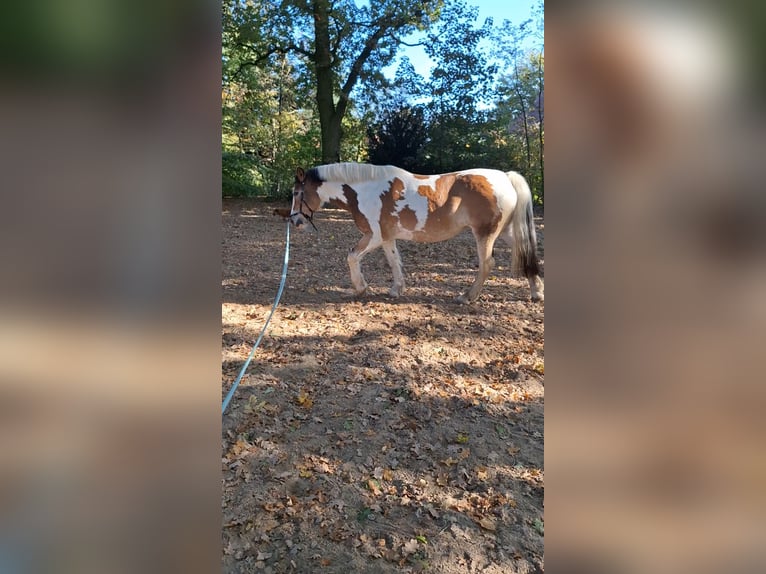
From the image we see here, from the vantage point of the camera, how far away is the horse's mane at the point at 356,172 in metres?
6.06

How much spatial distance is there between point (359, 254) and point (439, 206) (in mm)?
1127

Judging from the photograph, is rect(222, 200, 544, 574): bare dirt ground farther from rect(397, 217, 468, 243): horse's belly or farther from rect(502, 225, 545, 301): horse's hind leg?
rect(397, 217, 468, 243): horse's belly

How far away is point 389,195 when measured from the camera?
601 cm

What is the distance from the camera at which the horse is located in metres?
5.86

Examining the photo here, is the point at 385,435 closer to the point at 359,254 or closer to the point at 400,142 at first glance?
the point at 359,254

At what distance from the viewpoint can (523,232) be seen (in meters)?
5.82

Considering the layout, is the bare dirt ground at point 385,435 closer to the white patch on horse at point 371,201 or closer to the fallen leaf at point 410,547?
the fallen leaf at point 410,547

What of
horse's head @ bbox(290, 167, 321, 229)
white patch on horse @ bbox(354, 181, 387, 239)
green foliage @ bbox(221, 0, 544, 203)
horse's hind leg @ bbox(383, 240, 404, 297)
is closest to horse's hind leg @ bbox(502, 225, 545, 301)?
horse's hind leg @ bbox(383, 240, 404, 297)

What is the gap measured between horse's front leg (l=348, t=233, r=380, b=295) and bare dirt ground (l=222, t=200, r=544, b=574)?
0.68ft

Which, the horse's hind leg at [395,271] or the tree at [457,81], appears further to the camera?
the tree at [457,81]

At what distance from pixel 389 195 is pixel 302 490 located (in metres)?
3.96
